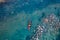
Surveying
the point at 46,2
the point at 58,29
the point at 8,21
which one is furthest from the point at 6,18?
the point at 58,29

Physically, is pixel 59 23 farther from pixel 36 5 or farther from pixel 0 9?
pixel 0 9

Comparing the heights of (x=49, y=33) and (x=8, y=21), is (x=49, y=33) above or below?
below

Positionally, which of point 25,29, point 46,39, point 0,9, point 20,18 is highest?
point 0,9

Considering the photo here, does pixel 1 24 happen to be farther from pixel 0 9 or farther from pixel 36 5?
pixel 36 5

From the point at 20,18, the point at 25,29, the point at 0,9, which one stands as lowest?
the point at 25,29

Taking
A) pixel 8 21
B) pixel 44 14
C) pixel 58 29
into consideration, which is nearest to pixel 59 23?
pixel 58 29

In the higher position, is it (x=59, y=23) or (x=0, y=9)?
(x=0, y=9)
